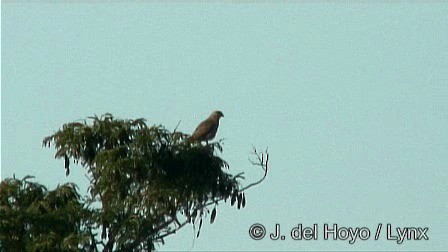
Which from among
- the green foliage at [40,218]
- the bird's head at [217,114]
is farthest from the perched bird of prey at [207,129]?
the green foliage at [40,218]

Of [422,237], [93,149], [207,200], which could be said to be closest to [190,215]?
[207,200]

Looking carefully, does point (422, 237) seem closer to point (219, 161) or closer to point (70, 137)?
point (219, 161)

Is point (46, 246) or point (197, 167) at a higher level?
point (197, 167)

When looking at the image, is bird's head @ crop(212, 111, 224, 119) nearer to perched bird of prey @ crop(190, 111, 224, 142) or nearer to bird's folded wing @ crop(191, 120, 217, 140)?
perched bird of prey @ crop(190, 111, 224, 142)

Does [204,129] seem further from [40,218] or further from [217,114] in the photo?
[40,218]

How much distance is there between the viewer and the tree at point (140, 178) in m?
11.4

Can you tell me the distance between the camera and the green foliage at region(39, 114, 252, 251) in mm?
11438

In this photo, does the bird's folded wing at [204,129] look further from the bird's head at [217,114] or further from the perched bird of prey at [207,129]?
the bird's head at [217,114]

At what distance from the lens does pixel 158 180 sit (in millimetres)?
11609

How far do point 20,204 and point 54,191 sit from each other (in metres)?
0.32

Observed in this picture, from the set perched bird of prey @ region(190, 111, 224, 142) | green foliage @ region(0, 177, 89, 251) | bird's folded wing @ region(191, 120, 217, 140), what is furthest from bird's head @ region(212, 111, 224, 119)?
green foliage @ region(0, 177, 89, 251)

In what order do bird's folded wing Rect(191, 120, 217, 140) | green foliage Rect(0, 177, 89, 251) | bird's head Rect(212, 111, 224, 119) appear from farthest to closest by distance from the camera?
bird's head Rect(212, 111, 224, 119) < bird's folded wing Rect(191, 120, 217, 140) < green foliage Rect(0, 177, 89, 251)

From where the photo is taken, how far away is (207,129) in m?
12.3

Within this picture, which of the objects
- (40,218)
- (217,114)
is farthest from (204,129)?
(40,218)
